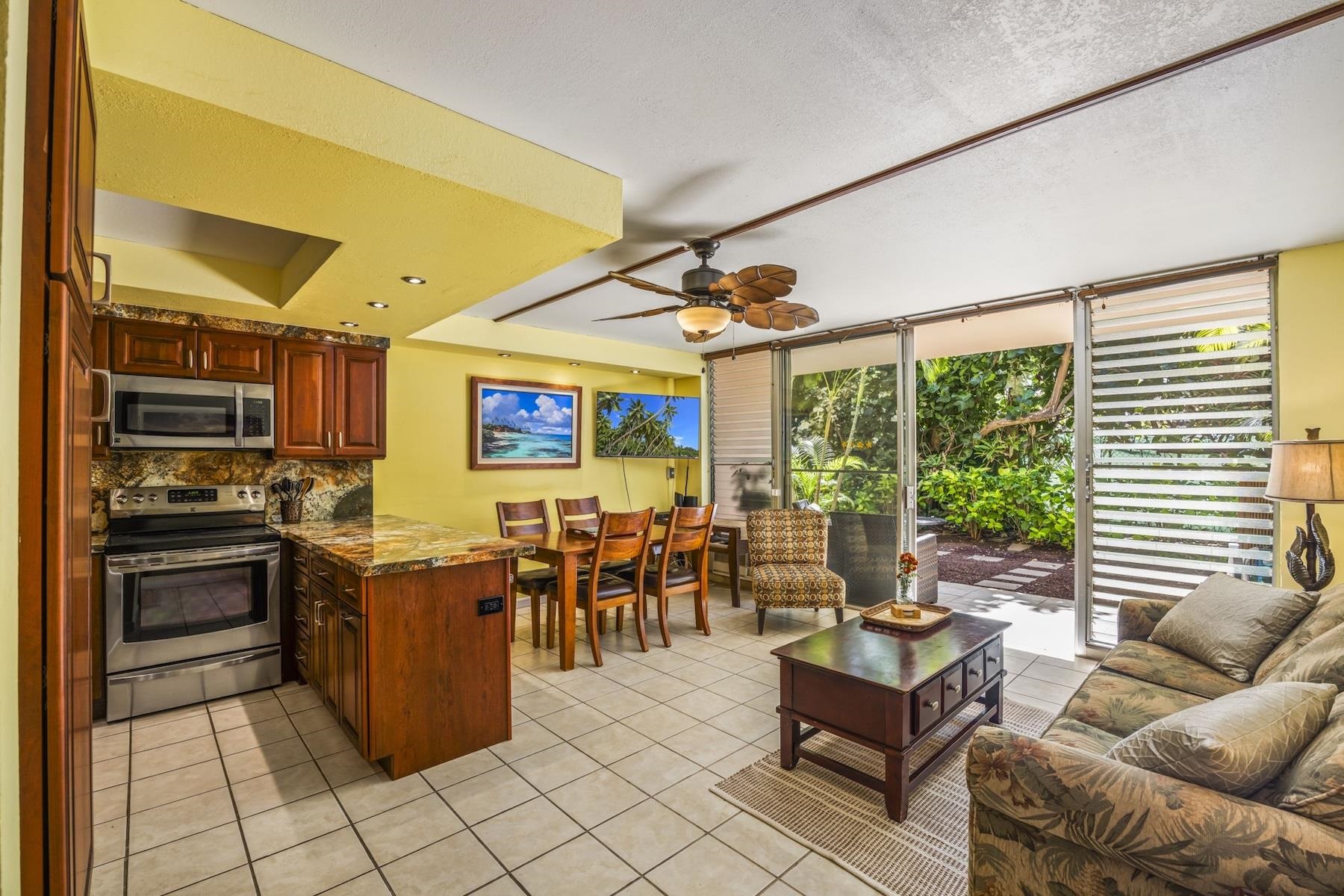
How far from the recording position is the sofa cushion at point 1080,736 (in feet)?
6.06

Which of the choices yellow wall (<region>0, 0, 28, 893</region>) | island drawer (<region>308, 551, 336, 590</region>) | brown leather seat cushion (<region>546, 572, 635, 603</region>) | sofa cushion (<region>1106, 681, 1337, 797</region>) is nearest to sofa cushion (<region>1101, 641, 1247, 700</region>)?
sofa cushion (<region>1106, 681, 1337, 797</region>)

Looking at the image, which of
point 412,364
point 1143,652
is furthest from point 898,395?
point 412,364

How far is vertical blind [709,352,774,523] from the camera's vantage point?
19.6 ft

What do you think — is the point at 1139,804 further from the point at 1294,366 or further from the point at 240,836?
Answer: the point at 1294,366

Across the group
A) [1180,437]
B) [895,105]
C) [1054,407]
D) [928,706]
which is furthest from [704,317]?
[1054,407]

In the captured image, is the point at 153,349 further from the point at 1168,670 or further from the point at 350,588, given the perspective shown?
the point at 1168,670

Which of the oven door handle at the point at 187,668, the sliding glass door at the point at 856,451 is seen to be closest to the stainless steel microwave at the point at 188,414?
the oven door handle at the point at 187,668

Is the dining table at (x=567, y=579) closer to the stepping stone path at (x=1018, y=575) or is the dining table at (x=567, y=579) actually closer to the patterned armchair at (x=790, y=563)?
the patterned armchair at (x=790, y=563)

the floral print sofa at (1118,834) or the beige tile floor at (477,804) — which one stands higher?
the floral print sofa at (1118,834)

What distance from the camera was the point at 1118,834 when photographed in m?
1.28

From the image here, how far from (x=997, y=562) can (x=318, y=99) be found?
776 centimetres

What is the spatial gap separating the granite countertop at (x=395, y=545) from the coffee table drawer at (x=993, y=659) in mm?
2236

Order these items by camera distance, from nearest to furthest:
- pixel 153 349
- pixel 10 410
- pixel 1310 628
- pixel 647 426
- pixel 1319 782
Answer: pixel 10 410
pixel 1319 782
pixel 1310 628
pixel 153 349
pixel 647 426

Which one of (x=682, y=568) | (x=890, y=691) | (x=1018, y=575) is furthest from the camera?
(x=1018, y=575)
